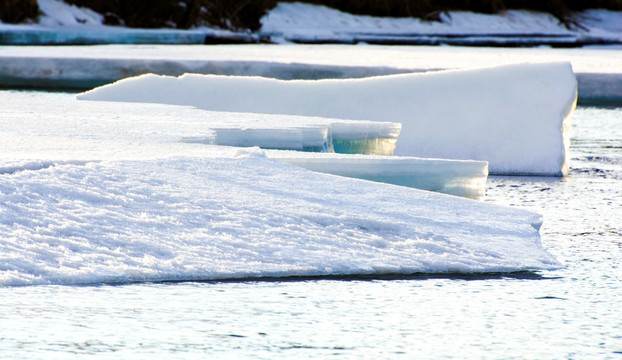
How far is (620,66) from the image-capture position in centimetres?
789

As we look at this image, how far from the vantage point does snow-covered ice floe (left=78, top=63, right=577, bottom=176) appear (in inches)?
157

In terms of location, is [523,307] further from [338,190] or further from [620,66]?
[620,66]

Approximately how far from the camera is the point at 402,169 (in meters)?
2.76

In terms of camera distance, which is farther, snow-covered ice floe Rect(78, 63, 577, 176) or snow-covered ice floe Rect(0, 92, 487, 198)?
snow-covered ice floe Rect(78, 63, 577, 176)

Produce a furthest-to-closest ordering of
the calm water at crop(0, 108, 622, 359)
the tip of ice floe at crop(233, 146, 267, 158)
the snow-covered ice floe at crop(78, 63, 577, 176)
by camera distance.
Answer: the snow-covered ice floe at crop(78, 63, 577, 176) → the tip of ice floe at crop(233, 146, 267, 158) → the calm water at crop(0, 108, 622, 359)

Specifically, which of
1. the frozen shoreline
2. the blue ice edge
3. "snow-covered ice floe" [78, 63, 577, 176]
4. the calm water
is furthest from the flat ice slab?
the frozen shoreline

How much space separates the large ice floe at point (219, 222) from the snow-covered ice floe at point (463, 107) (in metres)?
1.41

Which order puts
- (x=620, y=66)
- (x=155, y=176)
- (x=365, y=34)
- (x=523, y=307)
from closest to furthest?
(x=523, y=307), (x=155, y=176), (x=620, y=66), (x=365, y=34)

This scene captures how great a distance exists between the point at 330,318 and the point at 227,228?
1.41ft

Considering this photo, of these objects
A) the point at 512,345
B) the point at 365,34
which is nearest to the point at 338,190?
the point at 512,345

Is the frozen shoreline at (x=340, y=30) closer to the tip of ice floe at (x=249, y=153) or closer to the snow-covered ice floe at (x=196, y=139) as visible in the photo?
the snow-covered ice floe at (x=196, y=139)

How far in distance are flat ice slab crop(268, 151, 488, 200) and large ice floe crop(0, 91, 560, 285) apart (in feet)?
0.07

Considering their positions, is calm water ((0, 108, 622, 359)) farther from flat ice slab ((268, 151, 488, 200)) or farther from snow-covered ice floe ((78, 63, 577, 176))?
snow-covered ice floe ((78, 63, 577, 176))

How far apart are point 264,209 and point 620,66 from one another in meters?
6.24
